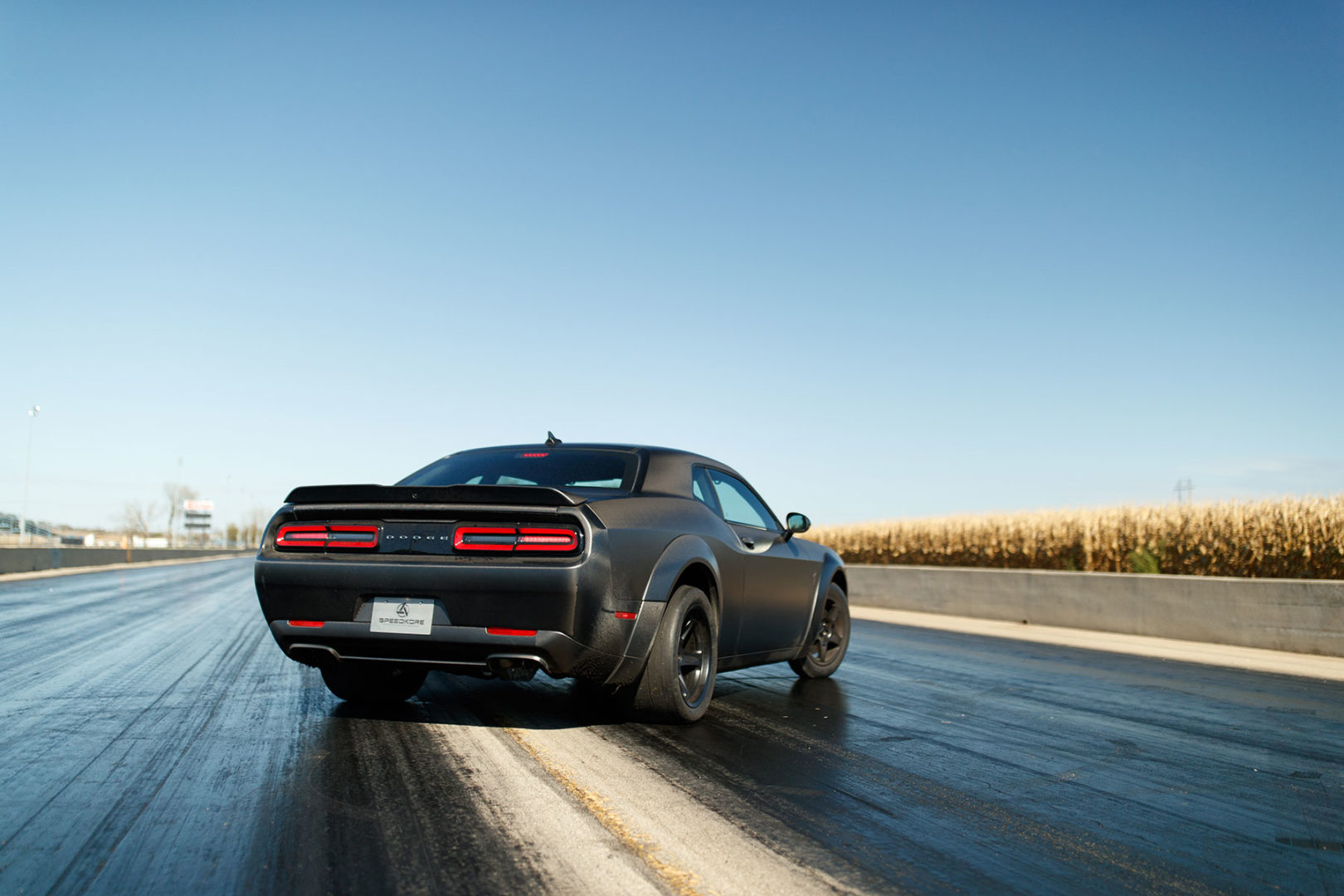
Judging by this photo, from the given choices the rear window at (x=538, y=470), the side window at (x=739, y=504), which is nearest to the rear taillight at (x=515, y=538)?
the rear window at (x=538, y=470)

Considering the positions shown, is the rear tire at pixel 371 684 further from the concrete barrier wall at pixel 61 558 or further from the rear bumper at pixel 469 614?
the concrete barrier wall at pixel 61 558

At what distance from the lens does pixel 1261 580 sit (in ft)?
35.6

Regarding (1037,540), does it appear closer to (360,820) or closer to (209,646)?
(209,646)

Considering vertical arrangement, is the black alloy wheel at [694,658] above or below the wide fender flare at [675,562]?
below

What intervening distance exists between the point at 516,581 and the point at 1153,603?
413 inches

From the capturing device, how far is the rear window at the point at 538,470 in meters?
5.34

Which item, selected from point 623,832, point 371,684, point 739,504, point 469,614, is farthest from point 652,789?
point 739,504

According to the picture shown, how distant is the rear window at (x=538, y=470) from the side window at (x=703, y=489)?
1.49 ft

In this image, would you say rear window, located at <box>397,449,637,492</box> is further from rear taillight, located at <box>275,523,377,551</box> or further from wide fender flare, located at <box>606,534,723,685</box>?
rear taillight, located at <box>275,523,377,551</box>

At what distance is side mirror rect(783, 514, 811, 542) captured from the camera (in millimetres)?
6656

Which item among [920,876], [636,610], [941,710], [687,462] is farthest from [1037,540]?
[920,876]

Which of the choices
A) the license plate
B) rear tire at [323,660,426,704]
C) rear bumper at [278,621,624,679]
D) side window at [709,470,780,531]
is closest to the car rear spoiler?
the license plate

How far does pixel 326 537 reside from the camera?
188 inches

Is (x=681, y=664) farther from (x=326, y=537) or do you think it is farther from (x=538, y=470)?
(x=326, y=537)
